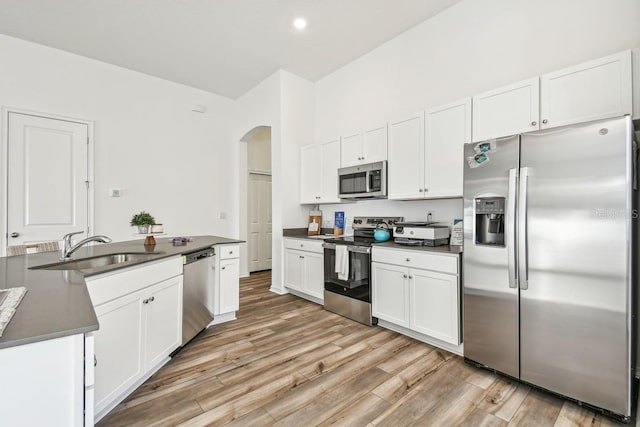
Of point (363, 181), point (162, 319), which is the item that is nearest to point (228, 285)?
point (162, 319)

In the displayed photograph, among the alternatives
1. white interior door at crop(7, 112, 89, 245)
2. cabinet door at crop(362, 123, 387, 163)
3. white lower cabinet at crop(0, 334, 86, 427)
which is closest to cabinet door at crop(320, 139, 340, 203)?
cabinet door at crop(362, 123, 387, 163)

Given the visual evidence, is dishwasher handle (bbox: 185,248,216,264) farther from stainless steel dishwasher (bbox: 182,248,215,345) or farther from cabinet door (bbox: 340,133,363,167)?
cabinet door (bbox: 340,133,363,167)

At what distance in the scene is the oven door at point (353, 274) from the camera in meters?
3.24

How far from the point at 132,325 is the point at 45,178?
3.18 metres

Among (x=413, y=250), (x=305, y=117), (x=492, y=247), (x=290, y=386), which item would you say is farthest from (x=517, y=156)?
(x=305, y=117)

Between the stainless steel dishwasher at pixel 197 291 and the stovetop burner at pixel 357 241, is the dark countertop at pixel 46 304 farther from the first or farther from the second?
the stovetop burner at pixel 357 241

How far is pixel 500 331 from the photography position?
219 cm

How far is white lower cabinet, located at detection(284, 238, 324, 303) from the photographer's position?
3.89 meters

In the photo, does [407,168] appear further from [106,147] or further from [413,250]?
[106,147]

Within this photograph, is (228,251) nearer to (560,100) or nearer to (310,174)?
(310,174)

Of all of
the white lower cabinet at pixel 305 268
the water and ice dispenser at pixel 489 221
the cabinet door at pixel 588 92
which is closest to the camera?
the cabinet door at pixel 588 92

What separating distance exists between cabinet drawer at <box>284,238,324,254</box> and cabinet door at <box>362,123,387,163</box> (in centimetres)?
120

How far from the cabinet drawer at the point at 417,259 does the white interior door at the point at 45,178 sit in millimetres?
3881

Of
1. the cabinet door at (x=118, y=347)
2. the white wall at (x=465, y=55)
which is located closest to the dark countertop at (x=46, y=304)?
the cabinet door at (x=118, y=347)
